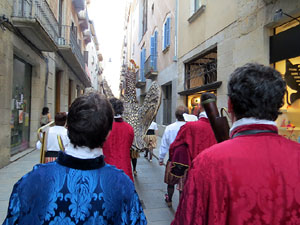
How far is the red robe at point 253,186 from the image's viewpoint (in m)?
1.02

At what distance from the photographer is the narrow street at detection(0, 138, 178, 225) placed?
3.52 meters

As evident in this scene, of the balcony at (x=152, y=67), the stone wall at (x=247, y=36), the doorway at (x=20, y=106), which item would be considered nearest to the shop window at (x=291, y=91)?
the stone wall at (x=247, y=36)

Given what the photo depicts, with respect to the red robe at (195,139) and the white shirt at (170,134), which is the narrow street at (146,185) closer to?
the white shirt at (170,134)

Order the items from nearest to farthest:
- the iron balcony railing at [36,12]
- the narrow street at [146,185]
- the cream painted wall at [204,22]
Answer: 1. the narrow street at [146,185]
2. the iron balcony railing at [36,12]
3. the cream painted wall at [204,22]

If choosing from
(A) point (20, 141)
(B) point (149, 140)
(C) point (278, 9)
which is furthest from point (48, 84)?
(C) point (278, 9)

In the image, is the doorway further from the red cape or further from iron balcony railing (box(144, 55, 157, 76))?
iron balcony railing (box(144, 55, 157, 76))

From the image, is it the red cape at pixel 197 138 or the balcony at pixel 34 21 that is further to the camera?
the balcony at pixel 34 21

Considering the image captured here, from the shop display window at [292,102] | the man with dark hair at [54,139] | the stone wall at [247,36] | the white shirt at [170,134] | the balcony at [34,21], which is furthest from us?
the balcony at [34,21]

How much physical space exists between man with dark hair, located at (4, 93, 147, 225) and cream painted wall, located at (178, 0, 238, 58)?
633 cm

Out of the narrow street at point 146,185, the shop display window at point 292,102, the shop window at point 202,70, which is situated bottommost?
the narrow street at point 146,185

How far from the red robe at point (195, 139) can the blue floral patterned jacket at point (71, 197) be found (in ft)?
6.30

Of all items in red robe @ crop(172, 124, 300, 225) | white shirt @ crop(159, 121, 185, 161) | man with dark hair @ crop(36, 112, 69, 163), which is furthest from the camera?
white shirt @ crop(159, 121, 185, 161)

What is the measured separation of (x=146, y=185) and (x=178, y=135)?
2166mm

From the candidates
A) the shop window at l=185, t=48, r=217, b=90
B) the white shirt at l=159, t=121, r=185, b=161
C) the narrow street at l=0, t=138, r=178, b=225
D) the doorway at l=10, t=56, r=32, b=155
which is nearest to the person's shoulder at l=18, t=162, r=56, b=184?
the narrow street at l=0, t=138, r=178, b=225
